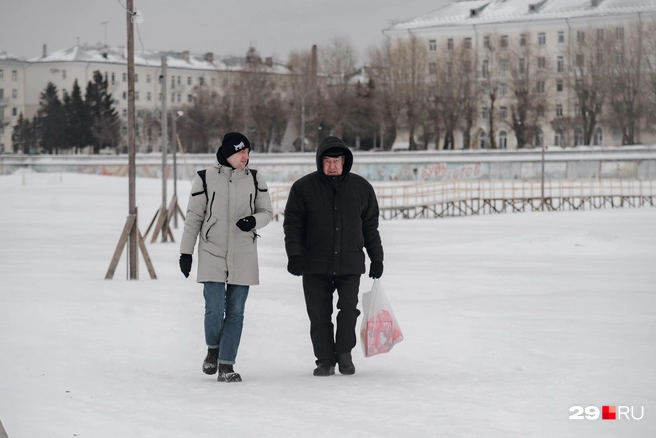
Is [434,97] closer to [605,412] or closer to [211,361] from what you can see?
[211,361]

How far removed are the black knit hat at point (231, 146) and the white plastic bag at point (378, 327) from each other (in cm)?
150

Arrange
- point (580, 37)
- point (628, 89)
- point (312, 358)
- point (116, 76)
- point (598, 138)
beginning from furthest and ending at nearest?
point (116, 76), point (598, 138), point (580, 37), point (628, 89), point (312, 358)

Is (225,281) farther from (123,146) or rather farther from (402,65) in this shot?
(123,146)

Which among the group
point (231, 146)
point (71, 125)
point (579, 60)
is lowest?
point (231, 146)

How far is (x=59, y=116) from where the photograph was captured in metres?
99.9

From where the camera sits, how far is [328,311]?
8.04 metres

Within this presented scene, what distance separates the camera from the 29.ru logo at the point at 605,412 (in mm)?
6297

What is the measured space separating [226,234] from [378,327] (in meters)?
1.41

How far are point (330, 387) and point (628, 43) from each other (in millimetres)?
76222

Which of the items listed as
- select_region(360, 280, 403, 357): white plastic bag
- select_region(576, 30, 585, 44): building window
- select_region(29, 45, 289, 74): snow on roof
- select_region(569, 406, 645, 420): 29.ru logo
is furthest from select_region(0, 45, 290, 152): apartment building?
select_region(569, 406, 645, 420): 29.ru logo

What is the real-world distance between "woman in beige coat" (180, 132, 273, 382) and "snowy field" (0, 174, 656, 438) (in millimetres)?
464

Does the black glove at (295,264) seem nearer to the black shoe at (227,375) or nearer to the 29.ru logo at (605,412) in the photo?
the black shoe at (227,375)

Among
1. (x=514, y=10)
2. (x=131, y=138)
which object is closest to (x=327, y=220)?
(x=131, y=138)

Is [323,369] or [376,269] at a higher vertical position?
[376,269]
